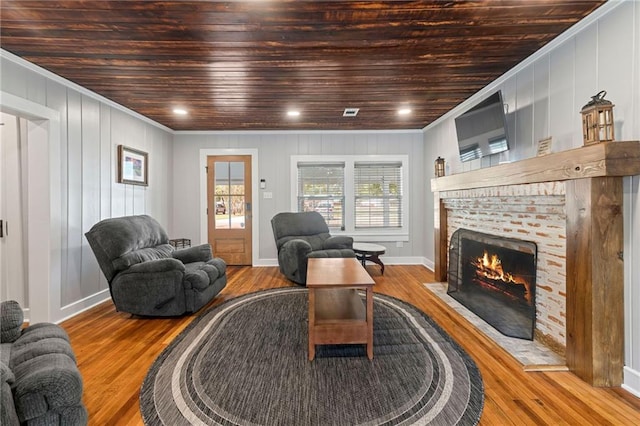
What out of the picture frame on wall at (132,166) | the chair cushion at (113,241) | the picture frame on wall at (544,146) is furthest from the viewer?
the picture frame on wall at (132,166)

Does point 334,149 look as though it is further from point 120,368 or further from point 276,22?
point 120,368

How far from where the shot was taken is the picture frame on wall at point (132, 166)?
3847 mm

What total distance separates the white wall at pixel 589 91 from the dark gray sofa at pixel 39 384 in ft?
10.0

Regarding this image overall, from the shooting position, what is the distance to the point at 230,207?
17.3 feet

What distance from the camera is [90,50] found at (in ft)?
7.88

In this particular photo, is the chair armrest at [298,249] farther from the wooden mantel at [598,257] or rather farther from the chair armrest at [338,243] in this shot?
the wooden mantel at [598,257]

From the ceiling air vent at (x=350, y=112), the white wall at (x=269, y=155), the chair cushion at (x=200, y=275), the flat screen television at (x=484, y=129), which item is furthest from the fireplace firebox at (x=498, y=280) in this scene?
the chair cushion at (x=200, y=275)

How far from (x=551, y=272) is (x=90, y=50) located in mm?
4157

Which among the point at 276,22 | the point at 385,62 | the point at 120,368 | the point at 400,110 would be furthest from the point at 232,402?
the point at 400,110

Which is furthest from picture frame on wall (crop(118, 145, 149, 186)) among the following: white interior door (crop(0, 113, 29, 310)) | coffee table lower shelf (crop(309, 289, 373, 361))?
coffee table lower shelf (crop(309, 289, 373, 361))

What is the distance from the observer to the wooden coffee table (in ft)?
6.97

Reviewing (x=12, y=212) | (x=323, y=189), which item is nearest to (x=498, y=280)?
(x=323, y=189)

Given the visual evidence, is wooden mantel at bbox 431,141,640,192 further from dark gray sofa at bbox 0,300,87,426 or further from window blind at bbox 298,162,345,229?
dark gray sofa at bbox 0,300,87,426

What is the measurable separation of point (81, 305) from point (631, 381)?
478 centimetres
